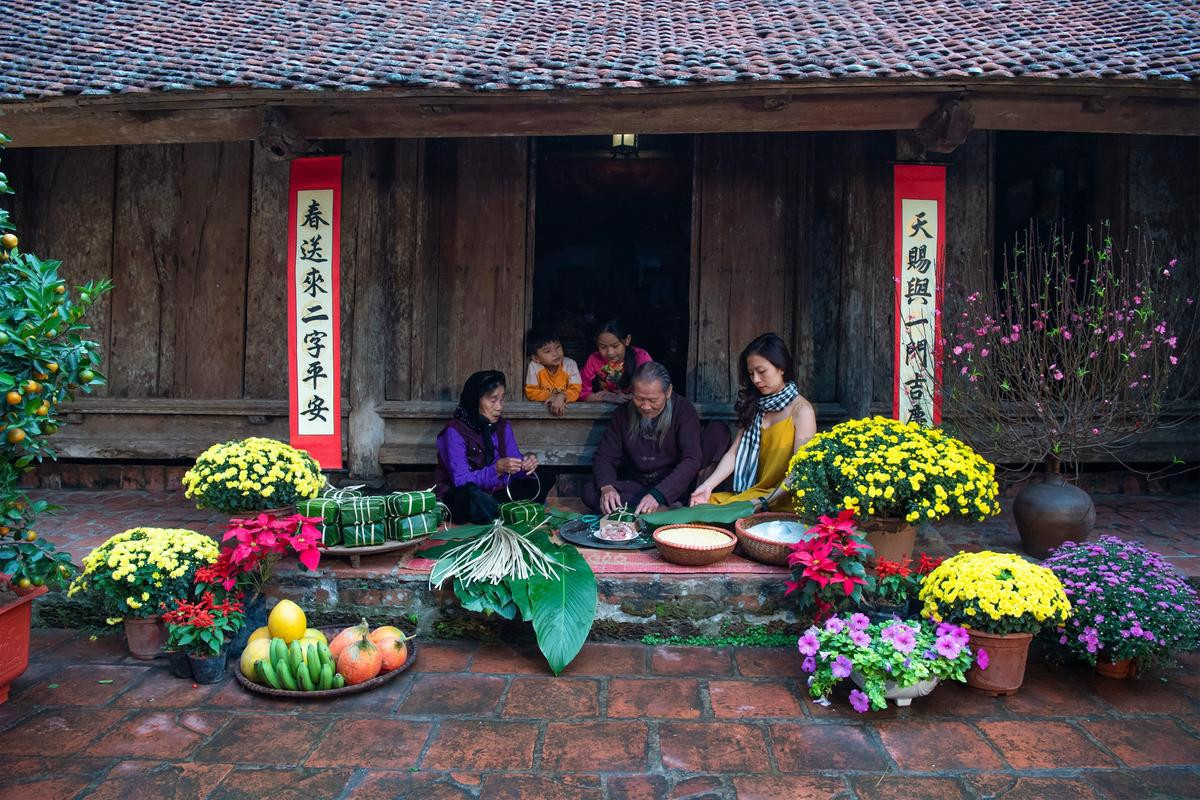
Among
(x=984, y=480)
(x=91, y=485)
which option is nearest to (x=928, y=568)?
(x=984, y=480)

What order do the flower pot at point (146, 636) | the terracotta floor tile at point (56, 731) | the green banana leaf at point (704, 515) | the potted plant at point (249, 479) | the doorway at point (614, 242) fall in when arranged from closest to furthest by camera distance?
1. the terracotta floor tile at point (56, 731)
2. the flower pot at point (146, 636)
3. the potted plant at point (249, 479)
4. the green banana leaf at point (704, 515)
5. the doorway at point (614, 242)

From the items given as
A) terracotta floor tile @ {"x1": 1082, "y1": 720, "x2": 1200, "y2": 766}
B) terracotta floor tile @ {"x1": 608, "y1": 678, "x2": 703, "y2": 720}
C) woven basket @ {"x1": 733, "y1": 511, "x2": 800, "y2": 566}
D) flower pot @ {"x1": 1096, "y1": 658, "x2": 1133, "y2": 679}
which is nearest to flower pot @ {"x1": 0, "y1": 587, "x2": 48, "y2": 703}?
terracotta floor tile @ {"x1": 608, "y1": 678, "x2": 703, "y2": 720}

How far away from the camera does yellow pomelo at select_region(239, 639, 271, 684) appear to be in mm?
3762

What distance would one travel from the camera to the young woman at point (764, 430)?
5156 mm

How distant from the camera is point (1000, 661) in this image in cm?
368

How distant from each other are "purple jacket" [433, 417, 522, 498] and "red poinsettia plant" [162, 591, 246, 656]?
1.64 m

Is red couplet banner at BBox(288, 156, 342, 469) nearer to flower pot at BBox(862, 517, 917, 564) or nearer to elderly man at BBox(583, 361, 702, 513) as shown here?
elderly man at BBox(583, 361, 702, 513)

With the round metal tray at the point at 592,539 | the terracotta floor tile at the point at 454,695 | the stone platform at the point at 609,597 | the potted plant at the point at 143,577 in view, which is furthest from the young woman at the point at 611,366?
the potted plant at the point at 143,577

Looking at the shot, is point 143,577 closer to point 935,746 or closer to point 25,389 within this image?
point 25,389

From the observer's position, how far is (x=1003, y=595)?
11.9 ft

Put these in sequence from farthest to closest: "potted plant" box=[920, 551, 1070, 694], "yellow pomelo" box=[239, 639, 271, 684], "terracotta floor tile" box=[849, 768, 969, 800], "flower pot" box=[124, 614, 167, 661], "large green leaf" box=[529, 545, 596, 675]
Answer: "flower pot" box=[124, 614, 167, 661], "large green leaf" box=[529, 545, 596, 675], "yellow pomelo" box=[239, 639, 271, 684], "potted plant" box=[920, 551, 1070, 694], "terracotta floor tile" box=[849, 768, 969, 800]

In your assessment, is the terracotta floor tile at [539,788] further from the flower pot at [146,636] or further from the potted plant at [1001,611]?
the flower pot at [146,636]

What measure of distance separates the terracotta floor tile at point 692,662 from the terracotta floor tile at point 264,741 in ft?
4.92

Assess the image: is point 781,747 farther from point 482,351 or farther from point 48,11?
point 48,11
